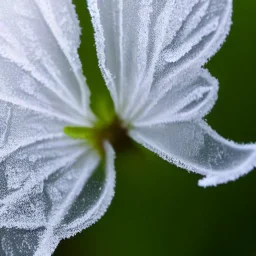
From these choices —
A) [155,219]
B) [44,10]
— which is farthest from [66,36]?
[155,219]

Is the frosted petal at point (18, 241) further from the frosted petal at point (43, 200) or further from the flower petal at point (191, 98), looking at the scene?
the flower petal at point (191, 98)

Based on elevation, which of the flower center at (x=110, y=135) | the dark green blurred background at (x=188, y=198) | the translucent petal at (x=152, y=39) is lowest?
the dark green blurred background at (x=188, y=198)

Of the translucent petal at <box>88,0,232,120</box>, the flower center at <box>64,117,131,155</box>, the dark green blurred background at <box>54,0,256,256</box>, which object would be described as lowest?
the dark green blurred background at <box>54,0,256,256</box>

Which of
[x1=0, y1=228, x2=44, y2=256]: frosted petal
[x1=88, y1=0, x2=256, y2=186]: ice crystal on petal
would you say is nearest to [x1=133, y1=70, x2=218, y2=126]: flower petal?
[x1=88, y1=0, x2=256, y2=186]: ice crystal on petal

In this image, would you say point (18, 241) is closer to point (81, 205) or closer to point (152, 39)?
point (81, 205)

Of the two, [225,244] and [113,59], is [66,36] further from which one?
[225,244]

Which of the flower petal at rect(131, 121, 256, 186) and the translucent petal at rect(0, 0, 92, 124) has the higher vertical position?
the translucent petal at rect(0, 0, 92, 124)

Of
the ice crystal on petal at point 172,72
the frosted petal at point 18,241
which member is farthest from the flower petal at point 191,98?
the frosted petal at point 18,241

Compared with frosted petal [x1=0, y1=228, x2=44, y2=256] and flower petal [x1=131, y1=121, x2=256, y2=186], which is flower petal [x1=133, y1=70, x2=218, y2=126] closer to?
flower petal [x1=131, y1=121, x2=256, y2=186]
